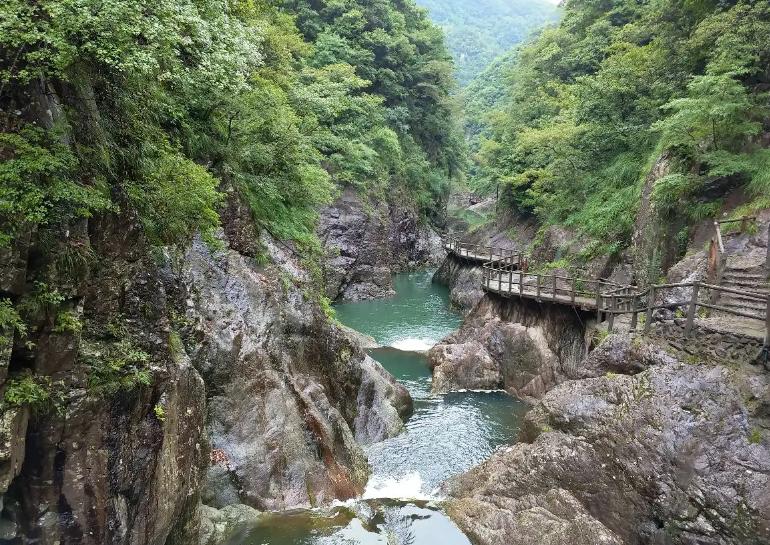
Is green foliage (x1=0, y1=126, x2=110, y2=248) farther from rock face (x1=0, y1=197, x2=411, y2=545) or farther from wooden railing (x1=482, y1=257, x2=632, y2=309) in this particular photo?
Answer: wooden railing (x1=482, y1=257, x2=632, y2=309)

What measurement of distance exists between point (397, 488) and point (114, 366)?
23.4 feet

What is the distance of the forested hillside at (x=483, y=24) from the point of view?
12823 cm

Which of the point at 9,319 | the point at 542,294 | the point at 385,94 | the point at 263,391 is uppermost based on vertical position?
the point at 385,94

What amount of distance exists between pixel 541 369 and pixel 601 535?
9.39 meters

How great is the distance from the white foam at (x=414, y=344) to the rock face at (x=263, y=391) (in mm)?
9766

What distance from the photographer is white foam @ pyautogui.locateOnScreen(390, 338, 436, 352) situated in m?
22.1

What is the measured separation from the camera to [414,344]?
2284 centimetres

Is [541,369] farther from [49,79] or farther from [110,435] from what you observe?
[49,79]

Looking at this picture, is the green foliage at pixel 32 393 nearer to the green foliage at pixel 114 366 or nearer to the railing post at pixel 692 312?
the green foliage at pixel 114 366

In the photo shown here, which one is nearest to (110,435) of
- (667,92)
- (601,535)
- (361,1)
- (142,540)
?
(142,540)

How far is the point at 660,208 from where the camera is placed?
17422 millimetres

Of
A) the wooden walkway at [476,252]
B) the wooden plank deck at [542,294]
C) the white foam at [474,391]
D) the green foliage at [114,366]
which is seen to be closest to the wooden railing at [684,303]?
the wooden plank deck at [542,294]

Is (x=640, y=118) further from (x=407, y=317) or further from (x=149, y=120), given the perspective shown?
(x=149, y=120)

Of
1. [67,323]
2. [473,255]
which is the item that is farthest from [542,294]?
[67,323]
